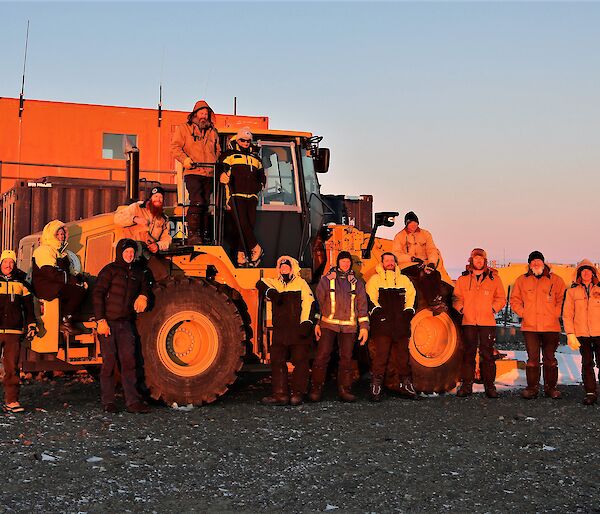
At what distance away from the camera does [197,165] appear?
28.9ft

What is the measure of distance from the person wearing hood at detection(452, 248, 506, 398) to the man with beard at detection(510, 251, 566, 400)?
0.33m

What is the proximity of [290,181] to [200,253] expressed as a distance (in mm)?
1543

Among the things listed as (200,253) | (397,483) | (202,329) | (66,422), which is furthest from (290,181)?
(397,483)

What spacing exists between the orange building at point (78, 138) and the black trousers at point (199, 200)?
323 inches

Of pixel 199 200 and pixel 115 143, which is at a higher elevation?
pixel 115 143

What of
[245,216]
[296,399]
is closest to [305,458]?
[296,399]

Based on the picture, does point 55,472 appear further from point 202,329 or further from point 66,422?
point 202,329

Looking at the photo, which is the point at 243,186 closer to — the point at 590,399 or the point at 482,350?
the point at 482,350

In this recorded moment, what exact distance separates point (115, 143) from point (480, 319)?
39.4 ft

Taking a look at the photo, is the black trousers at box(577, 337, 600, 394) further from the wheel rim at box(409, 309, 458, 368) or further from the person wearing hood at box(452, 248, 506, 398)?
the wheel rim at box(409, 309, 458, 368)

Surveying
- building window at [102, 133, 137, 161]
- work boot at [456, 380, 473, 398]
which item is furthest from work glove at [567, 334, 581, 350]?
building window at [102, 133, 137, 161]

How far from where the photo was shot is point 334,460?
598 cm

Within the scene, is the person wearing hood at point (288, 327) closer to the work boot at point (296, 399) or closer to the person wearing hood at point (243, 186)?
the work boot at point (296, 399)

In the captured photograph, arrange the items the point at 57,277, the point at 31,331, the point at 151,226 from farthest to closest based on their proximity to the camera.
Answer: the point at 151,226 → the point at 57,277 → the point at 31,331
